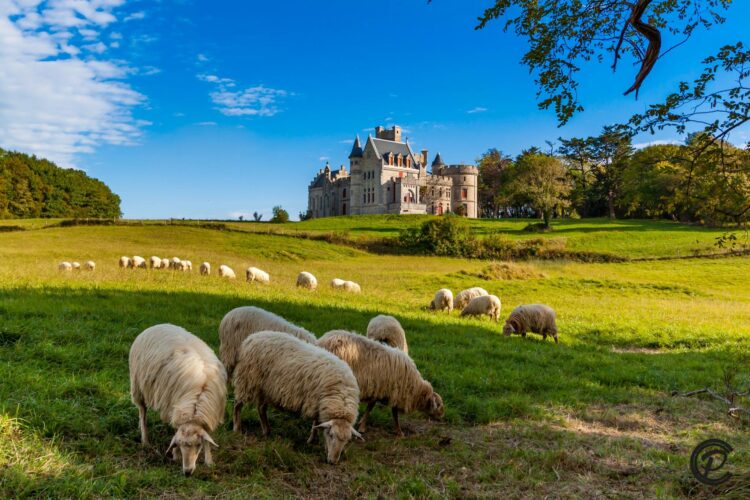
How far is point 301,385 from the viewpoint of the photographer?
6062 millimetres

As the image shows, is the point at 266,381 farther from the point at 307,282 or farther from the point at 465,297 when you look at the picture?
the point at 307,282

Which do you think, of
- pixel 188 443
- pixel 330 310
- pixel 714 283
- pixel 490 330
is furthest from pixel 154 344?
pixel 714 283

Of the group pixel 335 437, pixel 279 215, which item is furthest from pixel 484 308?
pixel 279 215

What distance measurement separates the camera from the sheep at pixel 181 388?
495 cm

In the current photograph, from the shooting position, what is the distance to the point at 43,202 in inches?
3435

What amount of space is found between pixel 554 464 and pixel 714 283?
36170 millimetres

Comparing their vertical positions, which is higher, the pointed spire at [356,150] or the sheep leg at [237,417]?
the pointed spire at [356,150]

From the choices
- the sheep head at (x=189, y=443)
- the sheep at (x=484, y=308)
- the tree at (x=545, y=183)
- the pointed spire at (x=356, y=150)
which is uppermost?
the pointed spire at (x=356, y=150)

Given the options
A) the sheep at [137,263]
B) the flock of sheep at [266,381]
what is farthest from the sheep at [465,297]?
the sheep at [137,263]

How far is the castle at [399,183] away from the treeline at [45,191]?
53.4 meters

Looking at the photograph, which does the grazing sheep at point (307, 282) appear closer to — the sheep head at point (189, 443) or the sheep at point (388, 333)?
the sheep at point (388, 333)

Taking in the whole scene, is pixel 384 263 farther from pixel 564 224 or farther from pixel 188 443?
pixel 564 224

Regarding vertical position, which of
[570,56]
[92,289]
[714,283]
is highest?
[570,56]

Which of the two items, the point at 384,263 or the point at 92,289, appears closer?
the point at 92,289
